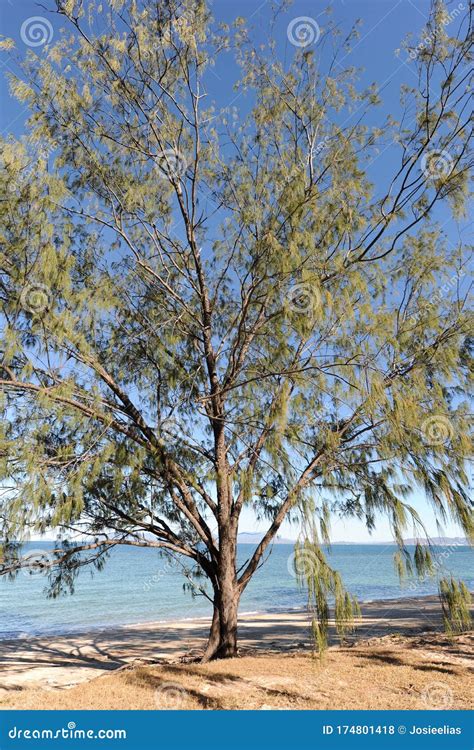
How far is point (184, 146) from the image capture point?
14.8 feet

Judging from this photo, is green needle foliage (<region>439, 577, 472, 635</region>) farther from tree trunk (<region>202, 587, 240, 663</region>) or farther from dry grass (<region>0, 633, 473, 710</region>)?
tree trunk (<region>202, 587, 240, 663</region>)

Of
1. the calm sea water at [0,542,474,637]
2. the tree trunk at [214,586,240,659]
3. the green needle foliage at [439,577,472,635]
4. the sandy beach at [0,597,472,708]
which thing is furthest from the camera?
the calm sea water at [0,542,474,637]

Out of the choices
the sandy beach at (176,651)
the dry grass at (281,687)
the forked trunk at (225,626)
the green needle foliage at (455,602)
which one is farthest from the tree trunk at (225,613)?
the green needle foliage at (455,602)

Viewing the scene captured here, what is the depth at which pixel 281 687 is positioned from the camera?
3287 millimetres

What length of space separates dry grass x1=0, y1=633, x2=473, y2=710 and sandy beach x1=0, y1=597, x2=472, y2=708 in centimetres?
2

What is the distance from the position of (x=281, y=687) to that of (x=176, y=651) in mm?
4111

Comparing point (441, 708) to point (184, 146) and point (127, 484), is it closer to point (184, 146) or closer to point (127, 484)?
point (127, 484)

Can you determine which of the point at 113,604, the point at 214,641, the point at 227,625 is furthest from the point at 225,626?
the point at 113,604

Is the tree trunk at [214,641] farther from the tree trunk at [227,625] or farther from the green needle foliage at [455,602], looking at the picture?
the green needle foliage at [455,602]

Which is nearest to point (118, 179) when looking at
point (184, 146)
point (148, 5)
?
point (184, 146)

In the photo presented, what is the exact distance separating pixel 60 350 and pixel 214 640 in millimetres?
2964

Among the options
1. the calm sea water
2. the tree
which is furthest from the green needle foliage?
the calm sea water

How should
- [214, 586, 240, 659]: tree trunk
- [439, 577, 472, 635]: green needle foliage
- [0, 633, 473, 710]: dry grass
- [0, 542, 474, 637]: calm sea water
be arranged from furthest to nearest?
1. [0, 542, 474, 637]: calm sea water
2. [214, 586, 240, 659]: tree trunk
3. [439, 577, 472, 635]: green needle foliage
4. [0, 633, 473, 710]: dry grass

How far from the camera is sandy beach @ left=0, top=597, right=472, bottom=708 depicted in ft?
12.2
